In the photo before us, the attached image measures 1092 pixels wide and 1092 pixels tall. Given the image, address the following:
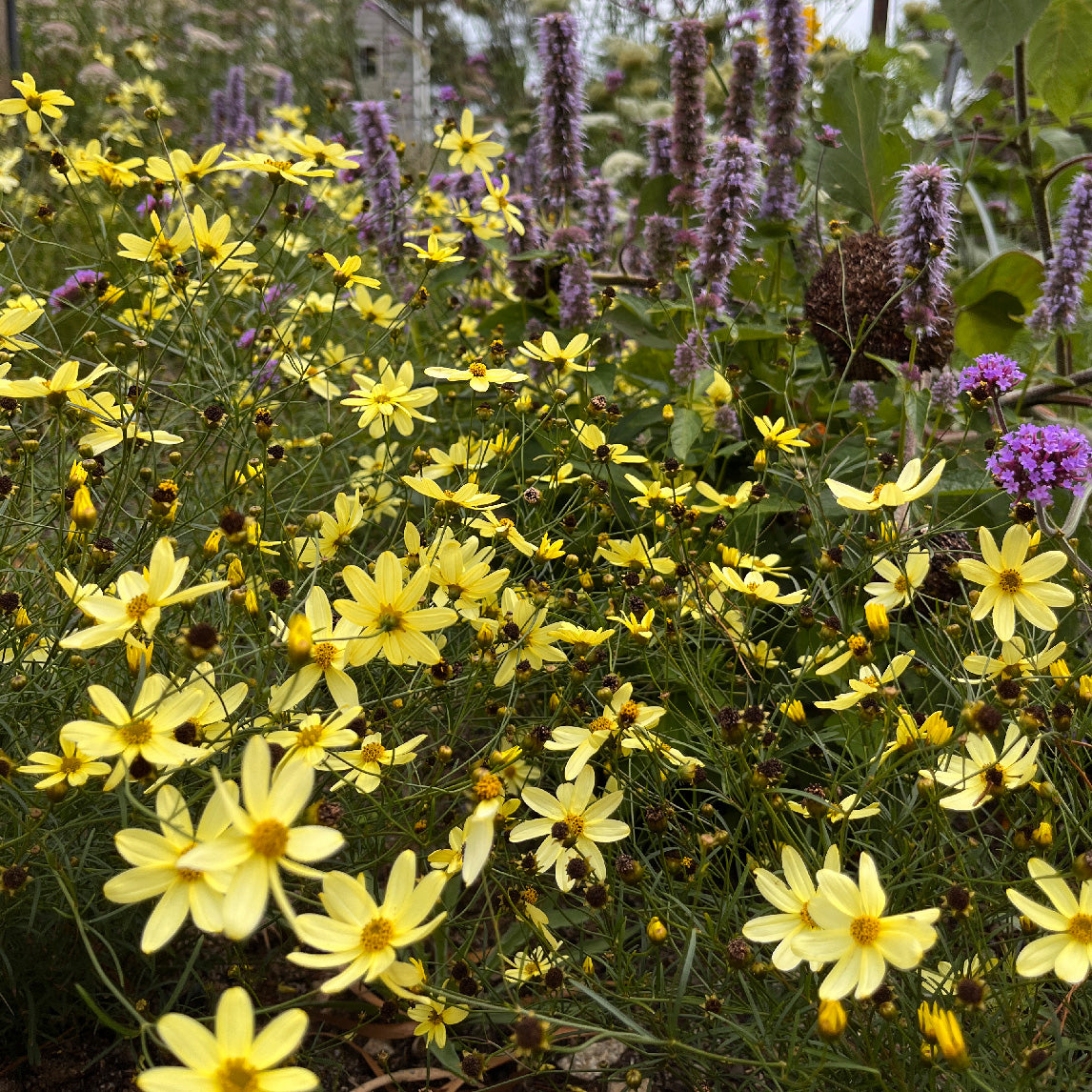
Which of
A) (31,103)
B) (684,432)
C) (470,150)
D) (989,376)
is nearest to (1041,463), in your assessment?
(989,376)

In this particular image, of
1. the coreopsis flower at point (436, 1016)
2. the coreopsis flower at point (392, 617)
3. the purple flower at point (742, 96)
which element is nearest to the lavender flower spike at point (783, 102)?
the purple flower at point (742, 96)

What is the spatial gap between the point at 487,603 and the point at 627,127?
459cm

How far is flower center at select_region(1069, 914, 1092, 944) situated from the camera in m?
0.74

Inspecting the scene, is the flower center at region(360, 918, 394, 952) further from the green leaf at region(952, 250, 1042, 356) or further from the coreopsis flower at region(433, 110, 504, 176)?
the green leaf at region(952, 250, 1042, 356)

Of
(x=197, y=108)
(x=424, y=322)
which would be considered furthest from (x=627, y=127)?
(x=424, y=322)

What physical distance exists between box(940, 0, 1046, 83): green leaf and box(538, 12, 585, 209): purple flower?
73cm

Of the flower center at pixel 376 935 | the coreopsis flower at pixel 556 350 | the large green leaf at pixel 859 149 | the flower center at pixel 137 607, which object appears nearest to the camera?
the flower center at pixel 376 935

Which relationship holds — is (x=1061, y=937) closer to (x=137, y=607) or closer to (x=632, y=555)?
(x=632, y=555)

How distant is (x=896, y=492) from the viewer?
95 cm

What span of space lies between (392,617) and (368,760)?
16cm

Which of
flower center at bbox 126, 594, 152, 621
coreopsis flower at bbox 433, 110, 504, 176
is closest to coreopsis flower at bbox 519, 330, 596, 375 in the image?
coreopsis flower at bbox 433, 110, 504, 176

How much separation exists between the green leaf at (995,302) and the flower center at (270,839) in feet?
5.54

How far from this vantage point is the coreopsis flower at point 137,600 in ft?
2.52

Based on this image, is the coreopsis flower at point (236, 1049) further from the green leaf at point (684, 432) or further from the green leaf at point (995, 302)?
the green leaf at point (995, 302)
